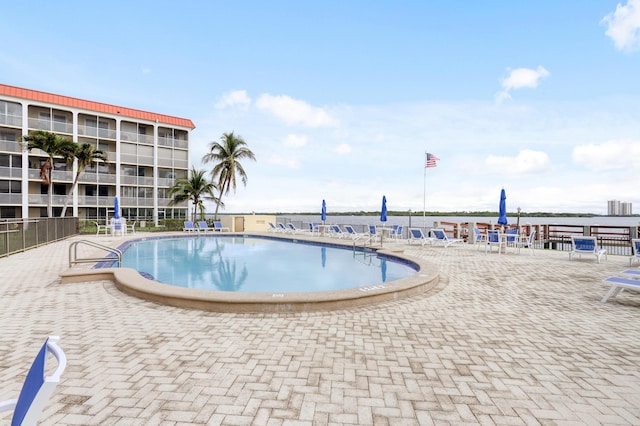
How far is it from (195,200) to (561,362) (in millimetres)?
26146

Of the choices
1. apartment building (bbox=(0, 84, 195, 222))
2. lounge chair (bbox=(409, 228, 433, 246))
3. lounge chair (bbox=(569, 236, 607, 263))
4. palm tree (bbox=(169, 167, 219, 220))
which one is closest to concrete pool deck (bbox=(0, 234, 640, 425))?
lounge chair (bbox=(569, 236, 607, 263))

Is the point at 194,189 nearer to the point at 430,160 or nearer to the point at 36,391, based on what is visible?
the point at 430,160

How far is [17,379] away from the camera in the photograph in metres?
2.79

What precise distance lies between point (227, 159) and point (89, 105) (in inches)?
504

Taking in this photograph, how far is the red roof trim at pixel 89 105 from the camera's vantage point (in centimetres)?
2514

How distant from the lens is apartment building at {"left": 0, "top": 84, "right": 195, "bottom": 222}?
25312 millimetres

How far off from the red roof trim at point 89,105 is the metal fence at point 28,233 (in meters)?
14.5

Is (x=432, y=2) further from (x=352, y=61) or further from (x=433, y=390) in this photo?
(x=433, y=390)

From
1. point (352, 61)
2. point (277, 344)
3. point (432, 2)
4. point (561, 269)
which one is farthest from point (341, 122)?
point (277, 344)

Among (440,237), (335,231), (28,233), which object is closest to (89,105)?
(28,233)

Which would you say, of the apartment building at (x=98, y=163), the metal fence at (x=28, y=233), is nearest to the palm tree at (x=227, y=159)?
the apartment building at (x=98, y=163)

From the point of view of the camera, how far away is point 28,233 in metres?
12.4

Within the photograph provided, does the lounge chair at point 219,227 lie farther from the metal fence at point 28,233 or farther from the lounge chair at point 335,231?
the lounge chair at point 335,231

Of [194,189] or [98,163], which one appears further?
[98,163]
